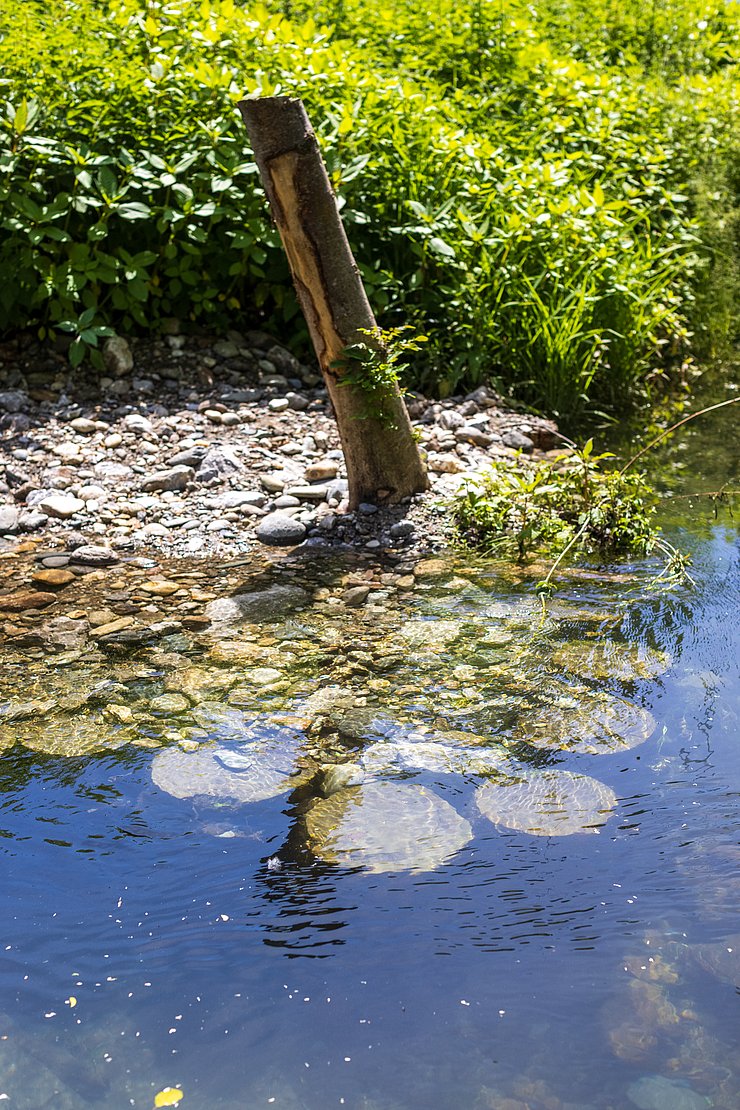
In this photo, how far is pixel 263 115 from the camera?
3.99 meters

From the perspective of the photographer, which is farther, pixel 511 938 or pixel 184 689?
pixel 184 689

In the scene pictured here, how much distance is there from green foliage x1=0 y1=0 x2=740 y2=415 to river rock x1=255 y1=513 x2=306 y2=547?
5.57 feet

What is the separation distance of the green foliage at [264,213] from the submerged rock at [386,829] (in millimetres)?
3428

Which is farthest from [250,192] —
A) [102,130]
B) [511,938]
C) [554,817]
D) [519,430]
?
[511,938]

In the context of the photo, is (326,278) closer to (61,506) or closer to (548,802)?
(61,506)

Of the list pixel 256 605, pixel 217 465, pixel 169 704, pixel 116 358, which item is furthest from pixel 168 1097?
pixel 116 358

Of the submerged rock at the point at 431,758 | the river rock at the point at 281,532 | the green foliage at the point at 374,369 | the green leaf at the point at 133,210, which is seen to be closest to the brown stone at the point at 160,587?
the river rock at the point at 281,532

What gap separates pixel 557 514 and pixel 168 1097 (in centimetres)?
301

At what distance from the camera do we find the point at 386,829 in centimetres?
263

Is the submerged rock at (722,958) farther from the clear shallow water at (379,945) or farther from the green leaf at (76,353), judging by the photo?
the green leaf at (76,353)

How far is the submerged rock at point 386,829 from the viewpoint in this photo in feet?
8.29

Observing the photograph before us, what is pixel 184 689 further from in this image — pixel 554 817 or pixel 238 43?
pixel 238 43

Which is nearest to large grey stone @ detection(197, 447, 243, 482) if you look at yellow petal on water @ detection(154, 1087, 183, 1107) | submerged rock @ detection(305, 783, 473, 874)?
submerged rock @ detection(305, 783, 473, 874)

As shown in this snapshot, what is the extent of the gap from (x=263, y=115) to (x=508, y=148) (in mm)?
3423
